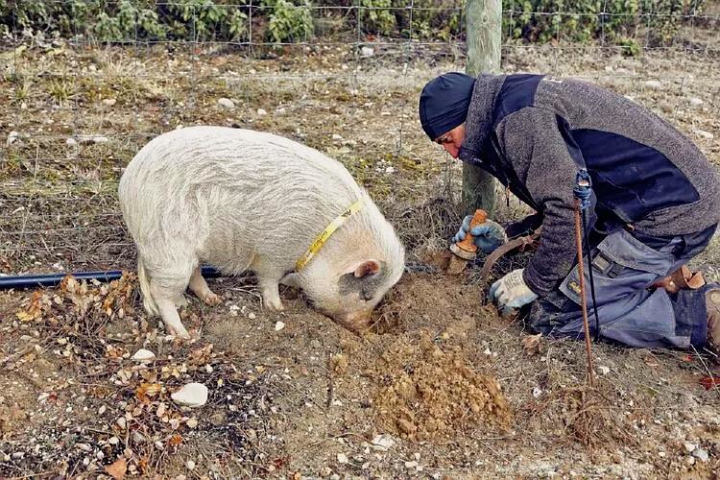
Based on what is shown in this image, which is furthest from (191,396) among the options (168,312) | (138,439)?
(168,312)

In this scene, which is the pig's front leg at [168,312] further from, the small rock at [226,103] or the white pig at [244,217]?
the small rock at [226,103]

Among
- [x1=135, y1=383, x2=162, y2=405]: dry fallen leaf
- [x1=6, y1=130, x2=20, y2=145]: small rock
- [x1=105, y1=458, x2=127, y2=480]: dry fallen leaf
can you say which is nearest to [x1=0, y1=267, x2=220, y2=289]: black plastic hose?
[x1=135, y1=383, x2=162, y2=405]: dry fallen leaf

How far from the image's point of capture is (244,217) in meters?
3.97

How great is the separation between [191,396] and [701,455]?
7.55 feet

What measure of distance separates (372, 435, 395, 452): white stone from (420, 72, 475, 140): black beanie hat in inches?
60.1

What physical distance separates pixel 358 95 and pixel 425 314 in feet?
11.6

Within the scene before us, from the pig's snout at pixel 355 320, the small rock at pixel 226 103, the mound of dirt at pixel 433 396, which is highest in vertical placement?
the small rock at pixel 226 103

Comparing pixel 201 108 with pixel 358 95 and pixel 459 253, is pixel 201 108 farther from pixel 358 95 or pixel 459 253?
pixel 459 253

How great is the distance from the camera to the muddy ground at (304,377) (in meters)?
3.29

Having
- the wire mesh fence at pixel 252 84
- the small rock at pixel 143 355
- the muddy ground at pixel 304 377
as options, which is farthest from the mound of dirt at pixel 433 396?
the wire mesh fence at pixel 252 84

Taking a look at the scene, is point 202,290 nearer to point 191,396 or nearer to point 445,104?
point 191,396

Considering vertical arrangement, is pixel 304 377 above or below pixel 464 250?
below

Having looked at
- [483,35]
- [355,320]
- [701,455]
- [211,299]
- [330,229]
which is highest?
[483,35]

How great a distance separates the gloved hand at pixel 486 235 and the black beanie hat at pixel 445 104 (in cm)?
88
